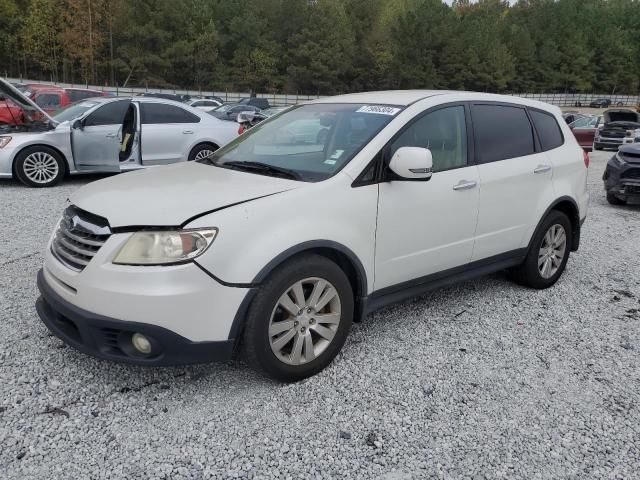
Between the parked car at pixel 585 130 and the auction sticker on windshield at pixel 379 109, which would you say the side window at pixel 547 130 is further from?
the parked car at pixel 585 130

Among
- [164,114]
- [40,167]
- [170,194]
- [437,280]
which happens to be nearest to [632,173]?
[437,280]

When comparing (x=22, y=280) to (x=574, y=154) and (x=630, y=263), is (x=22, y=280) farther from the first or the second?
(x=630, y=263)

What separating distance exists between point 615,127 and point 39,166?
62.9ft

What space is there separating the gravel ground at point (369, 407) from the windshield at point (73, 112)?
230 inches

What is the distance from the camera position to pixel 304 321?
10.0ft

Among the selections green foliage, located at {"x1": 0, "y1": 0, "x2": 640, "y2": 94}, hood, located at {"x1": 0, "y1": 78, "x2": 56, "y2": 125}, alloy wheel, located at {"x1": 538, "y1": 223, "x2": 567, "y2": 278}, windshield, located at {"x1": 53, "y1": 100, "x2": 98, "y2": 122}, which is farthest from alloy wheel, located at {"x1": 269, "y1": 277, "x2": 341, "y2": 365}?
green foliage, located at {"x1": 0, "y1": 0, "x2": 640, "y2": 94}

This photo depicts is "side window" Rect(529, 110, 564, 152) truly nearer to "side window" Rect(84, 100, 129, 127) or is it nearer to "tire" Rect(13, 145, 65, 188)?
"side window" Rect(84, 100, 129, 127)

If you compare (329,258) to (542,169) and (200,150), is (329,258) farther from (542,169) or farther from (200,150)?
(200,150)

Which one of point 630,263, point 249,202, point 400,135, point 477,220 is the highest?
point 400,135

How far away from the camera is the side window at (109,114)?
8977 mm

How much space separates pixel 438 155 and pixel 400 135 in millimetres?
410

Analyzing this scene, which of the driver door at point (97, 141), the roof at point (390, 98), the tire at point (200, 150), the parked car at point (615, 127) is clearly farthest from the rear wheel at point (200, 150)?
the parked car at point (615, 127)

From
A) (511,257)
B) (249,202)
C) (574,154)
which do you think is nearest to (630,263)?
(574,154)

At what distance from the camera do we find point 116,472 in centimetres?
→ 238
